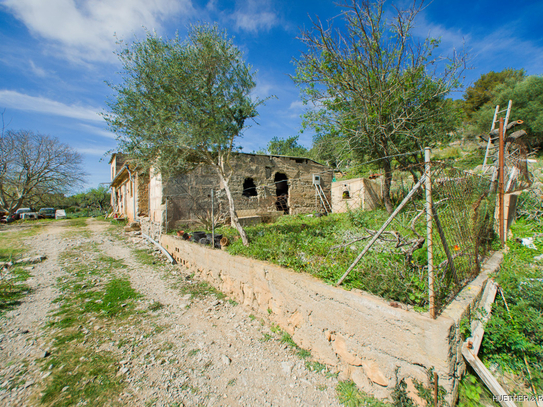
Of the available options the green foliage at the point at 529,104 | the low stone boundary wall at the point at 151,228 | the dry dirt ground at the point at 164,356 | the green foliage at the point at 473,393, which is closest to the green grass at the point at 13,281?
the dry dirt ground at the point at 164,356

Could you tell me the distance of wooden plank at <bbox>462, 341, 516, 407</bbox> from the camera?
6.60ft

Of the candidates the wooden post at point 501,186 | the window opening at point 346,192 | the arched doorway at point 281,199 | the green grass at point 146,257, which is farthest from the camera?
the arched doorway at point 281,199

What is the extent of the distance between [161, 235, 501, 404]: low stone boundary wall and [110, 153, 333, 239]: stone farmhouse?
4933mm

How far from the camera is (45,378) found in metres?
2.84

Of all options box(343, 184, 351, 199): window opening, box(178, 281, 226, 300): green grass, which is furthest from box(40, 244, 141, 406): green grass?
box(343, 184, 351, 199): window opening

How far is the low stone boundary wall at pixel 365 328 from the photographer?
2.16 meters

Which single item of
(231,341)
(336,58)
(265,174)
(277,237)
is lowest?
(231,341)

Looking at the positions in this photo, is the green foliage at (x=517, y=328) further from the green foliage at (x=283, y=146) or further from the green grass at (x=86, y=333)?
the green foliage at (x=283, y=146)

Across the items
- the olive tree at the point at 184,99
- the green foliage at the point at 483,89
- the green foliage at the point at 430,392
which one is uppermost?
the green foliage at the point at 483,89

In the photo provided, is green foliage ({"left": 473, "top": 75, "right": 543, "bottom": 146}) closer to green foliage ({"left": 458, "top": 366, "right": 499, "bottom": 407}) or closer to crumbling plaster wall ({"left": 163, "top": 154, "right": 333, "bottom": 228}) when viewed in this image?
crumbling plaster wall ({"left": 163, "top": 154, "right": 333, "bottom": 228})

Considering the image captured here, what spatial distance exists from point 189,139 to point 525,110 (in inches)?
982

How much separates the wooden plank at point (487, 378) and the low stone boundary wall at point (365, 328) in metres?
0.08

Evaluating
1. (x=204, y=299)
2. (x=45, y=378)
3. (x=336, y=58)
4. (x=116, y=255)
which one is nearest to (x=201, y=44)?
(x=336, y=58)

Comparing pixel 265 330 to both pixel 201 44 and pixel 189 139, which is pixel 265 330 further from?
pixel 201 44
